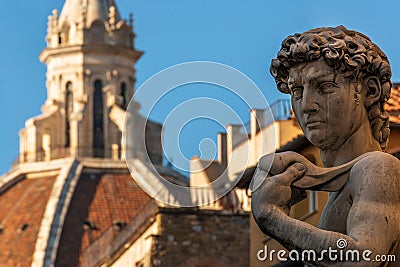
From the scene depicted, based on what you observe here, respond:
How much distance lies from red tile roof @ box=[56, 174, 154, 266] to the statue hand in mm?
89669

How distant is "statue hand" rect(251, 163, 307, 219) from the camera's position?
5488mm

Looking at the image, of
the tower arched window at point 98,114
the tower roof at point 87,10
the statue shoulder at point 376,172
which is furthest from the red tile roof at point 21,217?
the statue shoulder at point 376,172

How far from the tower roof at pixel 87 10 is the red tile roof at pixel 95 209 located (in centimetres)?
938

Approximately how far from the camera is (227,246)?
48125mm

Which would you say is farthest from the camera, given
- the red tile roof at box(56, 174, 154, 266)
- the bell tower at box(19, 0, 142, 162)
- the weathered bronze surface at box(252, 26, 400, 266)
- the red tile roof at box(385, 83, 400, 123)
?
the bell tower at box(19, 0, 142, 162)

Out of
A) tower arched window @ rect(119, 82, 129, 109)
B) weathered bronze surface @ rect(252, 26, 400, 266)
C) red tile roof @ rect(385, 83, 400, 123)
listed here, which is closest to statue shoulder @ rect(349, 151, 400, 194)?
weathered bronze surface @ rect(252, 26, 400, 266)

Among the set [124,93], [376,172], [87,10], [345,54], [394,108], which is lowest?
[376,172]

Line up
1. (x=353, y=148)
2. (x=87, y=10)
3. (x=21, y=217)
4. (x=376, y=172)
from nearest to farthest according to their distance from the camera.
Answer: (x=376, y=172)
(x=353, y=148)
(x=21, y=217)
(x=87, y=10)

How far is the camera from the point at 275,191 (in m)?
5.49

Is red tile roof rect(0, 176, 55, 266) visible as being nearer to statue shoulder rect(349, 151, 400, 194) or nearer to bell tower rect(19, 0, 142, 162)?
bell tower rect(19, 0, 142, 162)

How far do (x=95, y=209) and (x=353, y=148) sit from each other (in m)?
97.4

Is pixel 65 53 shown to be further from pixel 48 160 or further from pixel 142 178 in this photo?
pixel 142 178

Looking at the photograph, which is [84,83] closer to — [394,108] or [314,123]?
[394,108]

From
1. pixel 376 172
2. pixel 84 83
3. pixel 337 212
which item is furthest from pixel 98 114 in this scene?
pixel 376 172
